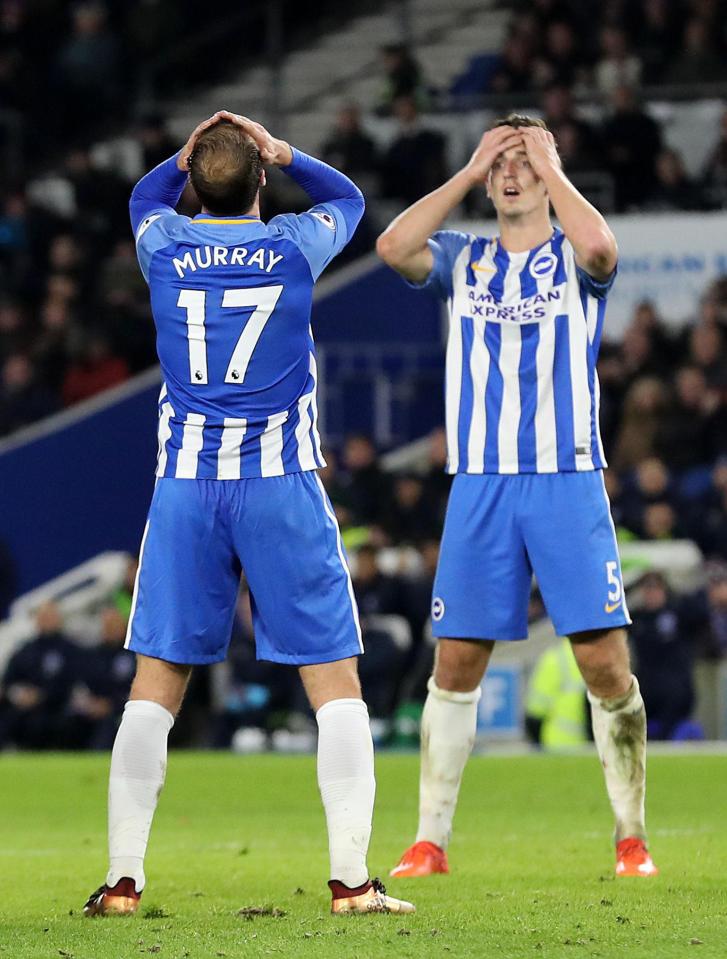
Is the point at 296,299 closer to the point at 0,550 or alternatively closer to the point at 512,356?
the point at 512,356

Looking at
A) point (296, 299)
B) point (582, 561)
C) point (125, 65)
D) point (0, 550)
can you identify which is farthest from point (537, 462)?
point (125, 65)

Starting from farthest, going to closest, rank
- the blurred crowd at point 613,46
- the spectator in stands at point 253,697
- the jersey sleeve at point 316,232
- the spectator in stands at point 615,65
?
1. the spectator in stands at point 615,65
2. the blurred crowd at point 613,46
3. the spectator in stands at point 253,697
4. the jersey sleeve at point 316,232

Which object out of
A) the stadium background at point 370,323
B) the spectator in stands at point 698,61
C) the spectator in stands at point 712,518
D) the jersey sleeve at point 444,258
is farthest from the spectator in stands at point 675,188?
the jersey sleeve at point 444,258

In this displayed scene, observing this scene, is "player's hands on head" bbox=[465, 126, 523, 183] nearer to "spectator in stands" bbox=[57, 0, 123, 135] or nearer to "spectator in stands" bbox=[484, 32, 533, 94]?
"spectator in stands" bbox=[484, 32, 533, 94]

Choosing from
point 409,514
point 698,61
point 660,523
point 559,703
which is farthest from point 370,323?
point 559,703

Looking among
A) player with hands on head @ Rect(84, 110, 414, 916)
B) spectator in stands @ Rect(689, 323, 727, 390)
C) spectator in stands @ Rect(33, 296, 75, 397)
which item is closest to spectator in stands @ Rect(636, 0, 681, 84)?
spectator in stands @ Rect(689, 323, 727, 390)

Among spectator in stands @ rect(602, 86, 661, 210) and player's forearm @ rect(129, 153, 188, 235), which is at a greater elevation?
spectator in stands @ rect(602, 86, 661, 210)

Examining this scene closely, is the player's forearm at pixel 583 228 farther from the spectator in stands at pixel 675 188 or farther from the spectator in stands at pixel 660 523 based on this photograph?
the spectator in stands at pixel 675 188

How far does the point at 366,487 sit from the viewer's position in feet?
58.9

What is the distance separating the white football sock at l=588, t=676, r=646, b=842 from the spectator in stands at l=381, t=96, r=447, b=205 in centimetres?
1303

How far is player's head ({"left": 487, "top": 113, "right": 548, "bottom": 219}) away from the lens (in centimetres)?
731

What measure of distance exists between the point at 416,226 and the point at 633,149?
12828 mm

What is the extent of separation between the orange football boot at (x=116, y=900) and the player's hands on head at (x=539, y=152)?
281cm

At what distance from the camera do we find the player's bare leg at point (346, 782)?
607cm
